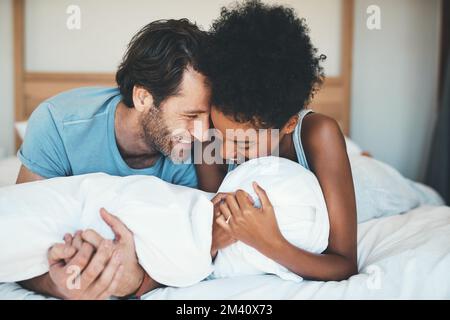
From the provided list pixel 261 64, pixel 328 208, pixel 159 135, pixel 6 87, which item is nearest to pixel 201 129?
pixel 159 135

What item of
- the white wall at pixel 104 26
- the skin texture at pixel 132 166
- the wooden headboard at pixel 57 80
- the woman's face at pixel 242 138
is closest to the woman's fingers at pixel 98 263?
the skin texture at pixel 132 166

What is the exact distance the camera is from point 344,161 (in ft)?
3.07

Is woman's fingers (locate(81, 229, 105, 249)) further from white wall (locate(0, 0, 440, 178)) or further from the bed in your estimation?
white wall (locate(0, 0, 440, 178))

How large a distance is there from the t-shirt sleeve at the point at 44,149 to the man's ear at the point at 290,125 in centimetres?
54

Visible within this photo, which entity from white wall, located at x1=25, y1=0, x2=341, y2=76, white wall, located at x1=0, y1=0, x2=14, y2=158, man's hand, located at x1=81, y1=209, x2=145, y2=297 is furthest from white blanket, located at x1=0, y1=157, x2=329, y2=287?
white wall, located at x1=0, y1=0, x2=14, y2=158

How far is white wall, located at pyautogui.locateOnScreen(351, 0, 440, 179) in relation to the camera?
2420 mm

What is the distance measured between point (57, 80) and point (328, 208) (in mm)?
1705

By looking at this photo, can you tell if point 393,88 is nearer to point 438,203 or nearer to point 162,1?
point 438,203

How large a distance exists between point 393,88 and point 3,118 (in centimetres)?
203

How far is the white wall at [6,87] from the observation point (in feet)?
7.20

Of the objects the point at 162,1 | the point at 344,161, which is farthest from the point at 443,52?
the point at 344,161

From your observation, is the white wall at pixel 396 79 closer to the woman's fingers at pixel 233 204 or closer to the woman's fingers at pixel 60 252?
the woman's fingers at pixel 233 204

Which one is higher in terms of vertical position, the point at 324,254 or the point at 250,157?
the point at 250,157
